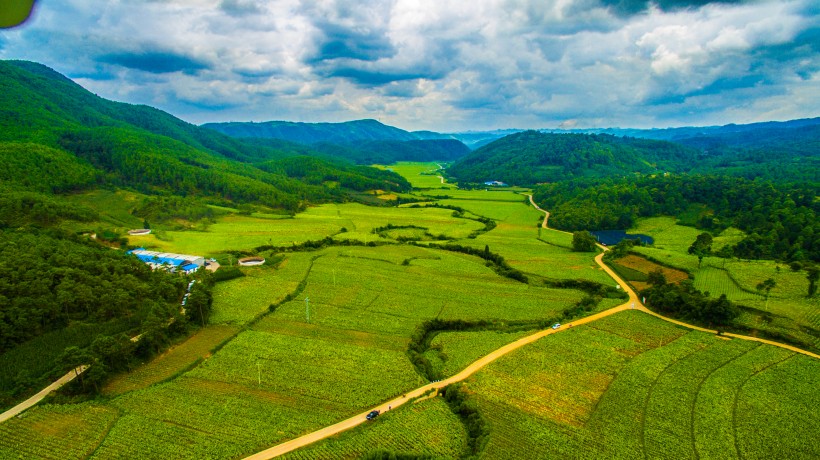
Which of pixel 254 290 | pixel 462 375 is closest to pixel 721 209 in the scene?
pixel 462 375

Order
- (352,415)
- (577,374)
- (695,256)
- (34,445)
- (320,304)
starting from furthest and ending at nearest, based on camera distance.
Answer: (695,256)
(320,304)
(577,374)
(352,415)
(34,445)

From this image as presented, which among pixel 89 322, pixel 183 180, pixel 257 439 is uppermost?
pixel 183 180

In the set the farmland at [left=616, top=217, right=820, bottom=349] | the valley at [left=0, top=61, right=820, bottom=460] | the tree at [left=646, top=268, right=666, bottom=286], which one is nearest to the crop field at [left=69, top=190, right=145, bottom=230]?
the valley at [left=0, top=61, right=820, bottom=460]

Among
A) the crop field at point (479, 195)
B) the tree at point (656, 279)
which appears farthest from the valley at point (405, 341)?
the crop field at point (479, 195)

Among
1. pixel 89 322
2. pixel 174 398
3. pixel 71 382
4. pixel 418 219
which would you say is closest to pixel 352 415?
pixel 174 398

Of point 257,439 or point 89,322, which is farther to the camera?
point 89,322

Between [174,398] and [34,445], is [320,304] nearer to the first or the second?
[174,398]

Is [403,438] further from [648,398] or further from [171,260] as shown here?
[171,260]

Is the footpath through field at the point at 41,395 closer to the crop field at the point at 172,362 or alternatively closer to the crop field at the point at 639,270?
the crop field at the point at 172,362
